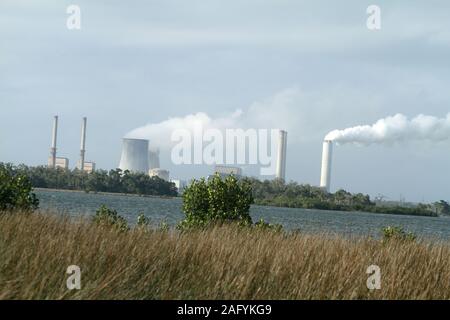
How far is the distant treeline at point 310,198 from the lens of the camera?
12069 centimetres

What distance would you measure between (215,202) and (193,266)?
1042cm

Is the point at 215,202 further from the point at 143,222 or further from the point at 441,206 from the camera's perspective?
the point at 441,206

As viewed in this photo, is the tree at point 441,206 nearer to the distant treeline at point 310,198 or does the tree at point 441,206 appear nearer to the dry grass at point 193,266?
the distant treeline at point 310,198

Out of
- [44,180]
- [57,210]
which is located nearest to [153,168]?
[44,180]

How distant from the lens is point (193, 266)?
317 inches

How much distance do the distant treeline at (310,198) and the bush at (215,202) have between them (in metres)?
92.5

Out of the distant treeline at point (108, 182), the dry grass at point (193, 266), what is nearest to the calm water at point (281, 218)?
the dry grass at point (193, 266)

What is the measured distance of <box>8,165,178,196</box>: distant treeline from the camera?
11700cm

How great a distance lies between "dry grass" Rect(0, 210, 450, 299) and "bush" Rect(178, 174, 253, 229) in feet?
27.4

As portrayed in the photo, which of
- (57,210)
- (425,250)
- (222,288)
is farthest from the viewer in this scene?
(57,210)

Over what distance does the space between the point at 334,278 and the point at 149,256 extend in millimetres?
2093

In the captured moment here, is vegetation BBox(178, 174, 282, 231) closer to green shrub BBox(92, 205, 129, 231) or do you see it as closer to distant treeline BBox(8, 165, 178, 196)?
green shrub BBox(92, 205, 129, 231)
